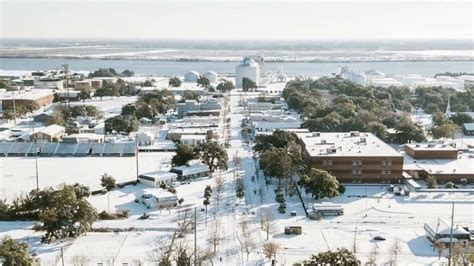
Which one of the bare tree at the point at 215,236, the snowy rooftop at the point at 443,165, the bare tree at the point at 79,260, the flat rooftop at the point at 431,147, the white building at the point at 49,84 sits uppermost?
the white building at the point at 49,84

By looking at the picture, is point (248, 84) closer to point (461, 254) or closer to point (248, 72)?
point (248, 72)

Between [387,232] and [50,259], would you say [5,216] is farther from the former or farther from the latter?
[387,232]

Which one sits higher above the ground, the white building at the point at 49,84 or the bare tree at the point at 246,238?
the white building at the point at 49,84

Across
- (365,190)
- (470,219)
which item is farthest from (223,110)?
(470,219)

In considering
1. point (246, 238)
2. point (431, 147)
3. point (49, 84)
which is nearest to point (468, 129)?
point (431, 147)

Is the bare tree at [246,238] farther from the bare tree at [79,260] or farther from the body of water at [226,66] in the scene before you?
→ the body of water at [226,66]

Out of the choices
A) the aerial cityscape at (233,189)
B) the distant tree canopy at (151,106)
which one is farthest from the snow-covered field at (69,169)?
the distant tree canopy at (151,106)

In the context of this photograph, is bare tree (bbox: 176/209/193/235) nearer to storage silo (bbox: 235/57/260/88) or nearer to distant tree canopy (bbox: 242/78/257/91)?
distant tree canopy (bbox: 242/78/257/91)
